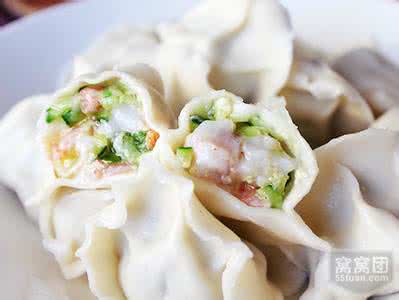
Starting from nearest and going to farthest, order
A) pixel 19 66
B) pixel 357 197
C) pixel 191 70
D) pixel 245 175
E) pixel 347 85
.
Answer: pixel 245 175
pixel 357 197
pixel 191 70
pixel 347 85
pixel 19 66

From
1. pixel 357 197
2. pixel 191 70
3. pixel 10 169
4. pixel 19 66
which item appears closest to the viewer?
pixel 357 197

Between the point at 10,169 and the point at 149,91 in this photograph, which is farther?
the point at 10,169

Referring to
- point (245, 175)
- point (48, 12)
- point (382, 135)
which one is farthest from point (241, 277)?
point (48, 12)

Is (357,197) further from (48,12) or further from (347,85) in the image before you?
(48,12)

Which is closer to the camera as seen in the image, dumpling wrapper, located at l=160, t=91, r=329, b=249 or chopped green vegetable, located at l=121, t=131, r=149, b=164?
dumpling wrapper, located at l=160, t=91, r=329, b=249

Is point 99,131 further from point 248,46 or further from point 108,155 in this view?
point 248,46

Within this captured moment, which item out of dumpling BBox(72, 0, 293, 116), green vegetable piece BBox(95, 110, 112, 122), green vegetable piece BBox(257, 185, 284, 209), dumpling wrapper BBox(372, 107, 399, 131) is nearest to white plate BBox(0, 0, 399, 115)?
dumpling BBox(72, 0, 293, 116)

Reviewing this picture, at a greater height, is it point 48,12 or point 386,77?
point 48,12

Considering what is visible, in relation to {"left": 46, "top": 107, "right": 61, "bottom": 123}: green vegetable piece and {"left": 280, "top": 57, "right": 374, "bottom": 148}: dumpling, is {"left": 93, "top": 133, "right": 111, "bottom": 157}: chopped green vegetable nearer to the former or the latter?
{"left": 46, "top": 107, "right": 61, "bottom": 123}: green vegetable piece
